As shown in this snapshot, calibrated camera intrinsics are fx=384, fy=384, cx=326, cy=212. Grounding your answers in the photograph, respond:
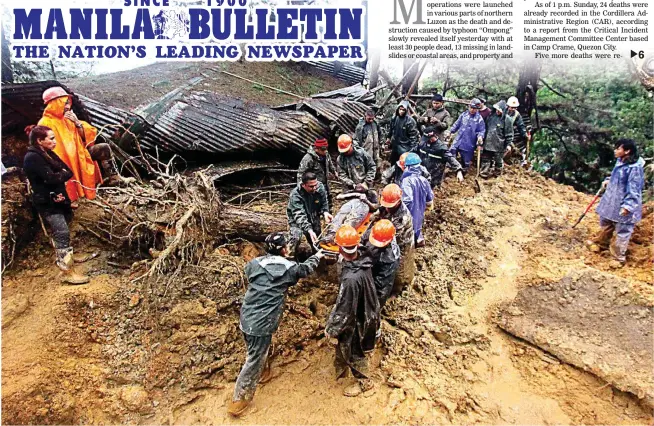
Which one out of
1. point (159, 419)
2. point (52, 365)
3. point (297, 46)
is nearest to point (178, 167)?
point (297, 46)

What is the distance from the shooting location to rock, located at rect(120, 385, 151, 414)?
368 centimetres

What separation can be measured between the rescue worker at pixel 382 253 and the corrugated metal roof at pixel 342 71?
8.54m

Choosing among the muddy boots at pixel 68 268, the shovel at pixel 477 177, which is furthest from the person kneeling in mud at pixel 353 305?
the shovel at pixel 477 177

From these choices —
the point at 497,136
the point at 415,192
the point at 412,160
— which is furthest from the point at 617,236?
the point at 497,136

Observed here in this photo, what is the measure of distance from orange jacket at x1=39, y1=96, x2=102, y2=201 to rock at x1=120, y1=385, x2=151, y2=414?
7.03ft

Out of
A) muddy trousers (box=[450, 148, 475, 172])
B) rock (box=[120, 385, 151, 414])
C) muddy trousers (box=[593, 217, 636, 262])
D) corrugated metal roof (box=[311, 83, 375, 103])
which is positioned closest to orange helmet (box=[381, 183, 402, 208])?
muddy trousers (box=[593, 217, 636, 262])

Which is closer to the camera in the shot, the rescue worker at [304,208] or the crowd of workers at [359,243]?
the crowd of workers at [359,243]

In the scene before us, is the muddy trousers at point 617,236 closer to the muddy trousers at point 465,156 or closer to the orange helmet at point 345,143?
the muddy trousers at point 465,156

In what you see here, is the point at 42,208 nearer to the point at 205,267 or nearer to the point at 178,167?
the point at 205,267

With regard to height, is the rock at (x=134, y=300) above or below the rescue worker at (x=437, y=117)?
below

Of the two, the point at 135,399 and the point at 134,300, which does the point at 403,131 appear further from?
the point at 135,399

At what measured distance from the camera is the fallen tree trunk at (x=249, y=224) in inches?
195

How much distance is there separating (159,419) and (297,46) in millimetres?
4246

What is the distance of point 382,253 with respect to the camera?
146 inches
